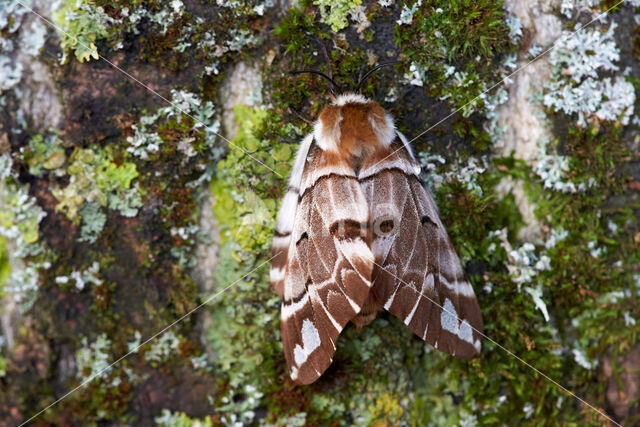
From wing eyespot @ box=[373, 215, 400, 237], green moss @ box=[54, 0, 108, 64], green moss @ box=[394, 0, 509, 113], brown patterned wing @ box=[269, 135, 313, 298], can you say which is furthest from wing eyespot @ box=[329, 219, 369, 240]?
green moss @ box=[54, 0, 108, 64]

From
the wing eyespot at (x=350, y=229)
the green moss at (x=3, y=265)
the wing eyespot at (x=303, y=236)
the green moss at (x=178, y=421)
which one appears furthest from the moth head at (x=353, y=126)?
the green moss at (x=3, y=265)

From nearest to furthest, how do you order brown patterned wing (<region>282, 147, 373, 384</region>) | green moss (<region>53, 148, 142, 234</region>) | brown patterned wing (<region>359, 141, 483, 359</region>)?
brown patterned wing (<region>282, 147, 373, 384</region>) < brown patterned wing (<region>359, 141, 483, 359</region>) < green moss (<region>53, 148, 142, 234</region>)

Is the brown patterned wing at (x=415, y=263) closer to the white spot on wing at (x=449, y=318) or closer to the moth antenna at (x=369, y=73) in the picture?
the white spot on wing at (x=449, y=318)

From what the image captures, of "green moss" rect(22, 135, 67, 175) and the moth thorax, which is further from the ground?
"green moss" rect(22, 135, 67, 175)

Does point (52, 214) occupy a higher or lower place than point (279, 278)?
higher

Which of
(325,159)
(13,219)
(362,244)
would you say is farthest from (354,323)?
(13,219)

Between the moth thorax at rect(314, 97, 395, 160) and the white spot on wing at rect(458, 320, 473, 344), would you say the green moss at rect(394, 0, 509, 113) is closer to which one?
the moth thorax at rect(314, 97, 395, 160)

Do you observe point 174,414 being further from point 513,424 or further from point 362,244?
point 513,424

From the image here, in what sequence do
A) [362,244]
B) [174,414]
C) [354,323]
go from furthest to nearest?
[174,414] < [354,323] < [362,244]
